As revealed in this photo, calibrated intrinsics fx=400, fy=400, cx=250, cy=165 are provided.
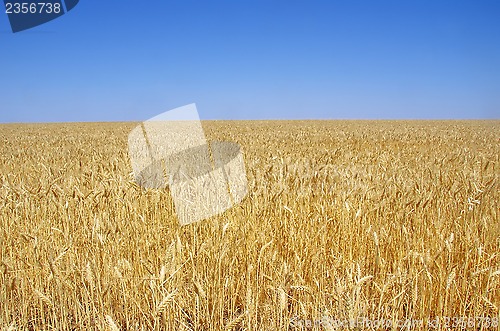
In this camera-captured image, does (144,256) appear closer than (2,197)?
Yes

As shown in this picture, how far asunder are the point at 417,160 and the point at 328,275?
551cm

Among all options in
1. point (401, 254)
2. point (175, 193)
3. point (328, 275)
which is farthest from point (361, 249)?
point (175, 193)

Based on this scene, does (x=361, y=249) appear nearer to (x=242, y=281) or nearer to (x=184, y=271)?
(x=242, y=281)

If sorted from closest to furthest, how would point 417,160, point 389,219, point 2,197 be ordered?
point 389,219, point 2,197, point 417,160

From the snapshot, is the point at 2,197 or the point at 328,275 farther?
the point at 2,197

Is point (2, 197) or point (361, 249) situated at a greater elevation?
point (2, 197)

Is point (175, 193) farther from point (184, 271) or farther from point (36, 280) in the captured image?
point (36, 280)

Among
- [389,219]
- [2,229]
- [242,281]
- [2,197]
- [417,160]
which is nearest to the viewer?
[242,281]

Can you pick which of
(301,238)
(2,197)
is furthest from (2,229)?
(301,238)

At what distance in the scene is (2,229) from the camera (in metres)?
3.04

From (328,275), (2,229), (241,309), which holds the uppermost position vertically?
(2,229)

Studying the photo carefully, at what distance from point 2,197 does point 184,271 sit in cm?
198

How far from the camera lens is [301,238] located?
2836mm

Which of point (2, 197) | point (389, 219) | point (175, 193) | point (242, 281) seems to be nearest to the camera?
point (242, 281)
